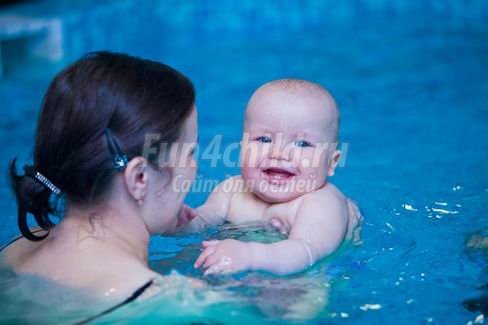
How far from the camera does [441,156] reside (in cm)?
492

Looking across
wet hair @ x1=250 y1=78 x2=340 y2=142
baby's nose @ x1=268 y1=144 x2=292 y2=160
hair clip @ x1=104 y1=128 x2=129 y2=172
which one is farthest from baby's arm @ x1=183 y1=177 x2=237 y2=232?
hair clip @ x1=104 y1=128 x2=129 y2=172

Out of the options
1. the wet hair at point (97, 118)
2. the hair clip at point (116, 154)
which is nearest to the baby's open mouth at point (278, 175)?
the wet hair at point (97, 118)

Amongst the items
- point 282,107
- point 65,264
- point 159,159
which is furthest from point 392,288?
point 65,264

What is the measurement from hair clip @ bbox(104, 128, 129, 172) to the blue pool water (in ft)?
1.54

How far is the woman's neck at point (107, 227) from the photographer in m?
2.35

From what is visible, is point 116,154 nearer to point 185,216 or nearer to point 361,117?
point 185,216

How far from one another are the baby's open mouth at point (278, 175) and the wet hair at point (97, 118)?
→ 827 mm

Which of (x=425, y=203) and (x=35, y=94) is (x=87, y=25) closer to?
(x=35, y=94)

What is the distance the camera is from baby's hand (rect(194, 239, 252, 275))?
2518mm

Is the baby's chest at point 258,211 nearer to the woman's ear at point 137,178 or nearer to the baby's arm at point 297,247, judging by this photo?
the baby's arm at point 297,247

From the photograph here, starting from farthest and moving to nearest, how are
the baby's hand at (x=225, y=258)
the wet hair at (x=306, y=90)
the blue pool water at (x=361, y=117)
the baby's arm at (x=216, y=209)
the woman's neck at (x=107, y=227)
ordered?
the baby's arm at (x=216, y=209), the wet hair at (x=306, y=90), the blue pool water at (x=361, y=117), the baby's hand at (x=225, y=258), the woman's neck at (x=107, y=227)

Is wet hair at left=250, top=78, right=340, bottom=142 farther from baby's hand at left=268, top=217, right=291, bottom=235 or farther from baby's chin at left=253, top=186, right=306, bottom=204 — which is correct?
baby's hand at left=268, top=217, right=291, bottom=235

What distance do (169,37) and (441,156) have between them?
4.39 metres

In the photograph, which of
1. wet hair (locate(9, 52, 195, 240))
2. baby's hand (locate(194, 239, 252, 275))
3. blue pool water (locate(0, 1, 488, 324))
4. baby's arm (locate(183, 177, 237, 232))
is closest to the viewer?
wet hair (locate(9, 52, 195, 240))
